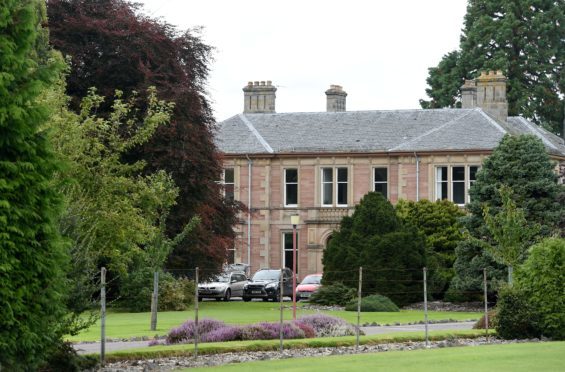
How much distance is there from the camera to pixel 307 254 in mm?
78688

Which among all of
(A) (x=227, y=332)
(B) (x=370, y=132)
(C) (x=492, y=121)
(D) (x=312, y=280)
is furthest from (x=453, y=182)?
(A) (x=227, y=332)

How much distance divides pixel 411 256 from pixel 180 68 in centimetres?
1166

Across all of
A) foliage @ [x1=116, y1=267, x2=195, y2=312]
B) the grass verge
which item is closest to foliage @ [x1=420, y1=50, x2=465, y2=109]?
foliage @ [x1=116, y1=267, x2=195, y2=312]

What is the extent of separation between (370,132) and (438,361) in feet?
174

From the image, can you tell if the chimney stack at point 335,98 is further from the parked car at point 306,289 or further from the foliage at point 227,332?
the foliage at point 227,332

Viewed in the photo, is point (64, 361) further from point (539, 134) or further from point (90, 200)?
point (539, 134)

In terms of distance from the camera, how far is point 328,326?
36688 millimetres

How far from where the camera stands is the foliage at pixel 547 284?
35.7 m

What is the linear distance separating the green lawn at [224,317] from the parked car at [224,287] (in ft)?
25.9

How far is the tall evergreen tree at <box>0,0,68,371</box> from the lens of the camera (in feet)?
72.1

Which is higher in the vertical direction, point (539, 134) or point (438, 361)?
point (539, 134)

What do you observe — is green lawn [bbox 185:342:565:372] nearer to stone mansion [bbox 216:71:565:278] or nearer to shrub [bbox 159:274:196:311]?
shrub [bbox 159:274:196:311]

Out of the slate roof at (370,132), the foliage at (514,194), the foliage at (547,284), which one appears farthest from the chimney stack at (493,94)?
the foliage at (547,284)

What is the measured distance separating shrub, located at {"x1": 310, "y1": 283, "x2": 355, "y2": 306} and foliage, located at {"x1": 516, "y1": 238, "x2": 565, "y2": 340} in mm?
18943
